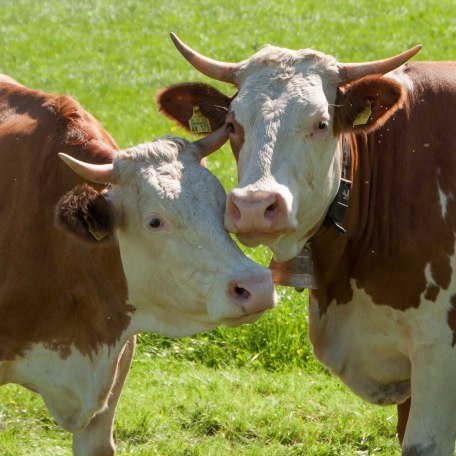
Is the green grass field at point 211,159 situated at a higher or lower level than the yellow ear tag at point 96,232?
lower

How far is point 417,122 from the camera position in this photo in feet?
19.1

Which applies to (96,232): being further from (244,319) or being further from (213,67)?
(213,67)

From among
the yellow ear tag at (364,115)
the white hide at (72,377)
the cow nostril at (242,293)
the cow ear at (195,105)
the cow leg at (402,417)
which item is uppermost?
the yellow ear tag at (364,115)

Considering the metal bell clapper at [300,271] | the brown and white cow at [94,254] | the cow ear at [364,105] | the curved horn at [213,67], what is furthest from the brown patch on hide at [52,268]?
the cow ear at [364,105]

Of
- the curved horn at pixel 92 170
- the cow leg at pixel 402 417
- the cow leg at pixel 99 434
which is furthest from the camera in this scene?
the cow leg at pixel 402 417

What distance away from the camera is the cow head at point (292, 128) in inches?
203

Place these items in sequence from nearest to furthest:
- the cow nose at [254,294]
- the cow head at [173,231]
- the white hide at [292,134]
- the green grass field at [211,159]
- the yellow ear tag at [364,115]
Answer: the cow nose at [254,294], the cow head at [173,231], the white hide at [292,134], the yellow ear tag at [364,115], the green grass field at [211,159]

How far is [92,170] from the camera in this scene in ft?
17.4

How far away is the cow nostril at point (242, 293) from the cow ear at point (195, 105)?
1.38m

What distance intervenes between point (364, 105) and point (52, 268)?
1843mm

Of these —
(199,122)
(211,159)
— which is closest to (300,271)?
(199,122)

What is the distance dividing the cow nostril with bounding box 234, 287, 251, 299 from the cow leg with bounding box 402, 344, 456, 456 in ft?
3.74

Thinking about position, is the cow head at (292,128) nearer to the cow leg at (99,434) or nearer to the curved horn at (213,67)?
the curved horn at (213,67)

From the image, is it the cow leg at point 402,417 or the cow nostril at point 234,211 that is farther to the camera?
the cow leg at point 402,417
